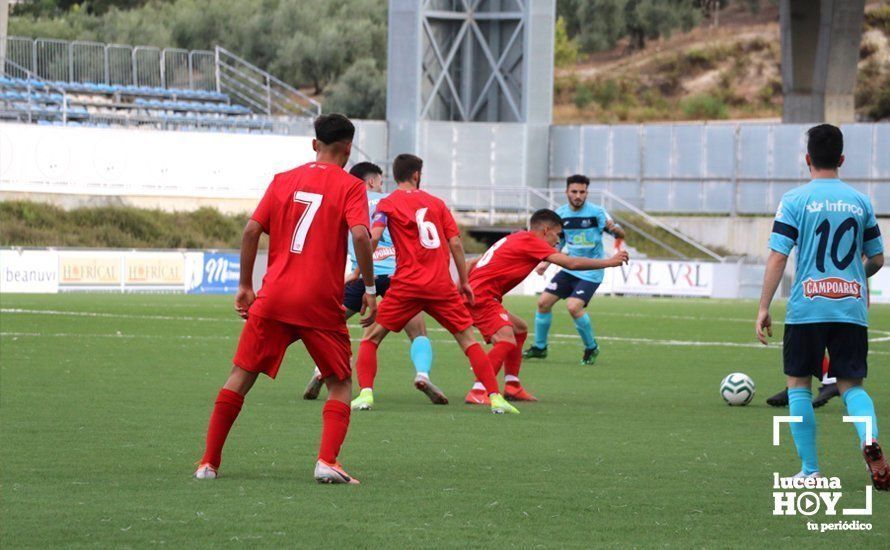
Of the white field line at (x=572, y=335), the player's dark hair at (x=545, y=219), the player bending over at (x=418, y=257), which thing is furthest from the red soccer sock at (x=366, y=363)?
the white field line at (x=572, y=335)

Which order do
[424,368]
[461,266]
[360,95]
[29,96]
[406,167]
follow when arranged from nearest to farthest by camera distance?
[461,266], [406,167], [424,368], [29,96], [360,95]

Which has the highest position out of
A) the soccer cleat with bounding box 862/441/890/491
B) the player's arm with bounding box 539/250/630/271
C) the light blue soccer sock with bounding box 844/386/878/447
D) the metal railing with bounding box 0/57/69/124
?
the metal railing with bounding box 0/57/69/124

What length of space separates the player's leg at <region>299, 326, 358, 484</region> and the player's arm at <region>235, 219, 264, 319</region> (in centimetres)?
32

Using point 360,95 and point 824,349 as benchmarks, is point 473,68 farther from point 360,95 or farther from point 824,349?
point 824,349

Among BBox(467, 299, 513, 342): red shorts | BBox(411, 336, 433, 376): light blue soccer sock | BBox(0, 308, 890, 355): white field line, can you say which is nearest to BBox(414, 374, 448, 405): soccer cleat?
BBox(411, 336, 433, 376): light blue soccer sock

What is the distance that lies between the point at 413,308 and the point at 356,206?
3.65m

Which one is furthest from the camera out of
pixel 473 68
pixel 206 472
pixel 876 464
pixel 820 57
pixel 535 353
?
pixel 473 68

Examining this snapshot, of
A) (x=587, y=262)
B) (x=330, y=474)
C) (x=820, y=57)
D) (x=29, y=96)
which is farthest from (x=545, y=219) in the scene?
(x=820, y=57)

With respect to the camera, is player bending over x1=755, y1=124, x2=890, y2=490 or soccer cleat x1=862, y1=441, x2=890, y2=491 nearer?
soccer cleat x1=862, y1=441, x2=890, y2=491

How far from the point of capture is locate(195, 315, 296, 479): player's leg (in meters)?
7.86

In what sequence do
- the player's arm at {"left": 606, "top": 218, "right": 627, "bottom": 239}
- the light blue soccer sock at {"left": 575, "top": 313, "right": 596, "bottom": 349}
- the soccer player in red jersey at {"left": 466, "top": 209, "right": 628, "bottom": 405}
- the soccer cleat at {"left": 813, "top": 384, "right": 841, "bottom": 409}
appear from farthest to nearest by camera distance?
the light blue soccer sock at {"left": 575, "top": 313, "right": 596, "bottom": 349}
the player's arm at {"left": 606, "top": 218, "right": 627, "bottom": 239}
the soccer cleat at {"left": 813, "top": 384, "right": 841, "bottom": 409}
the soccer player in red jersey at {"left": 466, "top": 209, "right": 628, "bottom": 405}

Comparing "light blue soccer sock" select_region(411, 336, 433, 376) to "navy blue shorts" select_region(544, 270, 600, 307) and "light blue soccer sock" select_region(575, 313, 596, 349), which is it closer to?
"light blue soccer sock" select_region(575, 313, 596, 349)

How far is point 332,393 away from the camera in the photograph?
26.3 ft

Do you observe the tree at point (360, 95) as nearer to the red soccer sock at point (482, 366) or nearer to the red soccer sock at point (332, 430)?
the red soccer sock at point (482, 366)
